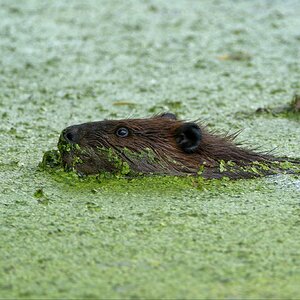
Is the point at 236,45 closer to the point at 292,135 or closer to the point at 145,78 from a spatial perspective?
the point at 145,78

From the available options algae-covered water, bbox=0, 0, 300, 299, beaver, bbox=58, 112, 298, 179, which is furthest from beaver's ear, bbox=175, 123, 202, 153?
algae-covered water, bbox=0, 0, 300, 299

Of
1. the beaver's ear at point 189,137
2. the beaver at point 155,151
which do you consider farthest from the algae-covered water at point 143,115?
the beaver's ear at point 189,137

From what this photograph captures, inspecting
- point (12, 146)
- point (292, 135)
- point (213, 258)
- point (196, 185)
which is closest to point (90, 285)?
point (213, 258)

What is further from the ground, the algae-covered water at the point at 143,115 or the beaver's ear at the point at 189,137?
the beaver's ear at the point at 189,137

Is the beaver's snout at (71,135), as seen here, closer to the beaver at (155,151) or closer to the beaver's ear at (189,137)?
the beaver at (155,151)

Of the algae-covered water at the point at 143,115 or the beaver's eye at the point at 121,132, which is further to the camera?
the beaver's eye at the point at 121,132

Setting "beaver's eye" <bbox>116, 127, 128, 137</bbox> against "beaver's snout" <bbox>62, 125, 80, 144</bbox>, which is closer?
"beaver's snout" <bbox>62, 125, 80, 144</bbox>

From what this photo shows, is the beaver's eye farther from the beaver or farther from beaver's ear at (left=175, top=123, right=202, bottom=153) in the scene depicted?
beaver's ear at (left=175, top=123, right=202, bottom=153)

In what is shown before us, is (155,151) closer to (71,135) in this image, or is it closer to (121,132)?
(121,132)
